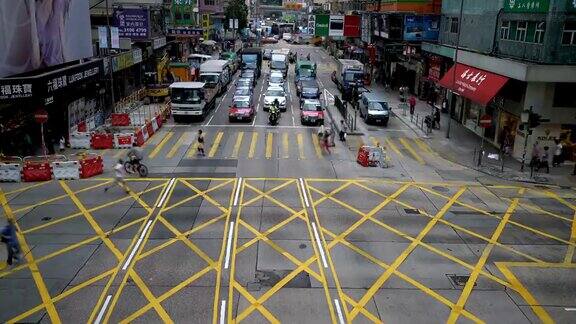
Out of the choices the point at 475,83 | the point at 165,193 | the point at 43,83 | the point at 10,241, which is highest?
the point at 475,83

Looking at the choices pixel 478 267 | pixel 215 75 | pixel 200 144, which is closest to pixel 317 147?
pixel 200 144

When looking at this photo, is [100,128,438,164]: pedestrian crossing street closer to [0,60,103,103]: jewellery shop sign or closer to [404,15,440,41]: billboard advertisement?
[0,60,103,103]: jewellery shop sign

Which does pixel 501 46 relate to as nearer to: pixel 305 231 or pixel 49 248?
pixel 305 231

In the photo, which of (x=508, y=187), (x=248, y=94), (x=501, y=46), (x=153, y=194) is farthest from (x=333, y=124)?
(x=153, y=194)

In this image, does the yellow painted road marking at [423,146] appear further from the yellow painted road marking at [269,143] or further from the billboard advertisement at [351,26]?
the billboard advertisement at [351,26]

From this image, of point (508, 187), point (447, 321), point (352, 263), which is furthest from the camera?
point (508, 187)

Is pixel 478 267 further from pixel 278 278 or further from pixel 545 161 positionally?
pixel 545 161
